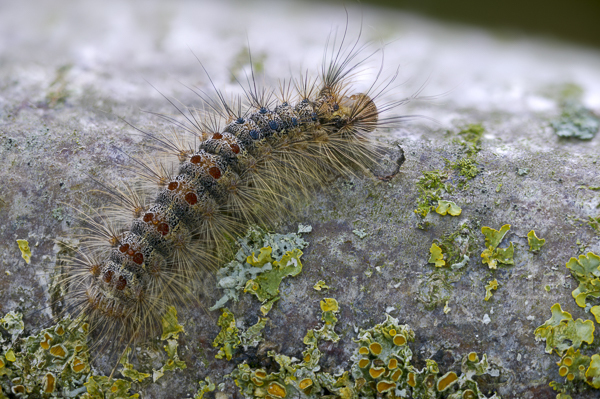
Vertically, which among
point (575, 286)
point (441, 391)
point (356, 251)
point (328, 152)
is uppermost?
point (328, 152)

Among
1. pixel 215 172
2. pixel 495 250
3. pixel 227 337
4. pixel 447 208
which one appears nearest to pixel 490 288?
pixel 495 250

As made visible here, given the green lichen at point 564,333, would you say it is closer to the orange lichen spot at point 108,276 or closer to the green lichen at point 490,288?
the green lichen at point 490,288

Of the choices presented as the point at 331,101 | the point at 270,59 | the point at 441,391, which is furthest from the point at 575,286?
the point at 270,59

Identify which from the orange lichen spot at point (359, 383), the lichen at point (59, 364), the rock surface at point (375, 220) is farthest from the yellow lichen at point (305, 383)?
the lichen at point (59, 364)

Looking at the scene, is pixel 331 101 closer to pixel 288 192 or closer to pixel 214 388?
pixel 288 192

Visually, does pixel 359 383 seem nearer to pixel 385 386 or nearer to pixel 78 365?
pixel 385 386
